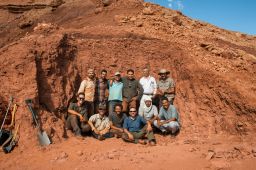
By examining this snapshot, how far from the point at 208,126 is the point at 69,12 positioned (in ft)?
27.5

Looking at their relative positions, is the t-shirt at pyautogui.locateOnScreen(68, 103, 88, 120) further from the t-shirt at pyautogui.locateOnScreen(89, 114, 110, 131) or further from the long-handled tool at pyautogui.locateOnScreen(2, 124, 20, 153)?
the long-handled tool at pyautogui.locateOnScreen(2, 124, 20, 153)

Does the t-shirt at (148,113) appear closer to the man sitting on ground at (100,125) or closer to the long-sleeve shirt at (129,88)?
the long-sleeve shirt at (129,88)

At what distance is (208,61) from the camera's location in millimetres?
9016

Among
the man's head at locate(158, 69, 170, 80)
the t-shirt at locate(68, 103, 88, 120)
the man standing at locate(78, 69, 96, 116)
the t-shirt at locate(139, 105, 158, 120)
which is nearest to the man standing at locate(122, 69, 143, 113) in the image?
the t-shirt at locate(139, 105, 158, 120)

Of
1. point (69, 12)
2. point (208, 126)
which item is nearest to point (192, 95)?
point (208, 126)

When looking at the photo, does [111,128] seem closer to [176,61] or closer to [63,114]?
[63,114]

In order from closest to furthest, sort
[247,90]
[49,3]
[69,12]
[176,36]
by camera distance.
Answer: [247,90] < [176,36] < [69,12] < [49,3]

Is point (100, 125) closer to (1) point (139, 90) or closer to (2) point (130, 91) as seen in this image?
(2) point (130, 91)

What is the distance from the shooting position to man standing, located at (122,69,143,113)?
8141 millimetres

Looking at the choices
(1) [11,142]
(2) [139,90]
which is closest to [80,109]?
(2) [139,90]

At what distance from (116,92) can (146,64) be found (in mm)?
1911

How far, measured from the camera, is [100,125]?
25.5 ft

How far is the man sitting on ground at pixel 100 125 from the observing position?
7610 mm

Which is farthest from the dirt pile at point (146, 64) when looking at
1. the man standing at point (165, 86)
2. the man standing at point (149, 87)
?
the man standing at point (149, 87)
